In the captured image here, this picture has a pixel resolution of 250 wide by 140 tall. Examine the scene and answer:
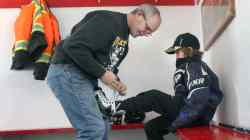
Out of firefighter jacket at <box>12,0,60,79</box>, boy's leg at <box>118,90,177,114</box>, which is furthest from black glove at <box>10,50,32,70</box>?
boy's leg at <box>118,90,177,114</box>

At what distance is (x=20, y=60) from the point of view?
277cm

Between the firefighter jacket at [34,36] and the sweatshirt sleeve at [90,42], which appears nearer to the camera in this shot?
the sweatshirt sleeve at [90,42]

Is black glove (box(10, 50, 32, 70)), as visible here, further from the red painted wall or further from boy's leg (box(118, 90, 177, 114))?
boy's leg (box(118, 90, 177, 114))

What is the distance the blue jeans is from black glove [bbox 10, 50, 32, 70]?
3.38 feet

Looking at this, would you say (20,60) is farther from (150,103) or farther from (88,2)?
(150,103)

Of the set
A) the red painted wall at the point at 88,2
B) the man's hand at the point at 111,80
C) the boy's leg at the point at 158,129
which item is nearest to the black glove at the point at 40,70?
the red painted wall at the point at 88,2

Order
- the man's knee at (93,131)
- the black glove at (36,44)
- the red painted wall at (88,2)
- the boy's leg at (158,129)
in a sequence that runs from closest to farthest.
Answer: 1. the man's knee at (93,131)
2. the boy's leg at (158,129)
3. the black glove at (36,44)
4. the red painted wall at (88,2)

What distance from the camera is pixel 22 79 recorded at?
115 inches

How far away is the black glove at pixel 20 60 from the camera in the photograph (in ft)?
9.04

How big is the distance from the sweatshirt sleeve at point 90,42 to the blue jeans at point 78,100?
0.22 ft

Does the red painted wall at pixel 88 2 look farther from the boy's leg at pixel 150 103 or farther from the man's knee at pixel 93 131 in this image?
the man's knee at pixel 93 131

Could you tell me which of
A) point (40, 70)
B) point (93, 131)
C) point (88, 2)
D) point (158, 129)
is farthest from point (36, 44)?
point (93, 131)

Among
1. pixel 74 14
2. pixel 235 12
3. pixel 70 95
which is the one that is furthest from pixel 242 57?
pixel 74 14

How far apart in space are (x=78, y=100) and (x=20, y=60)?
120cm
